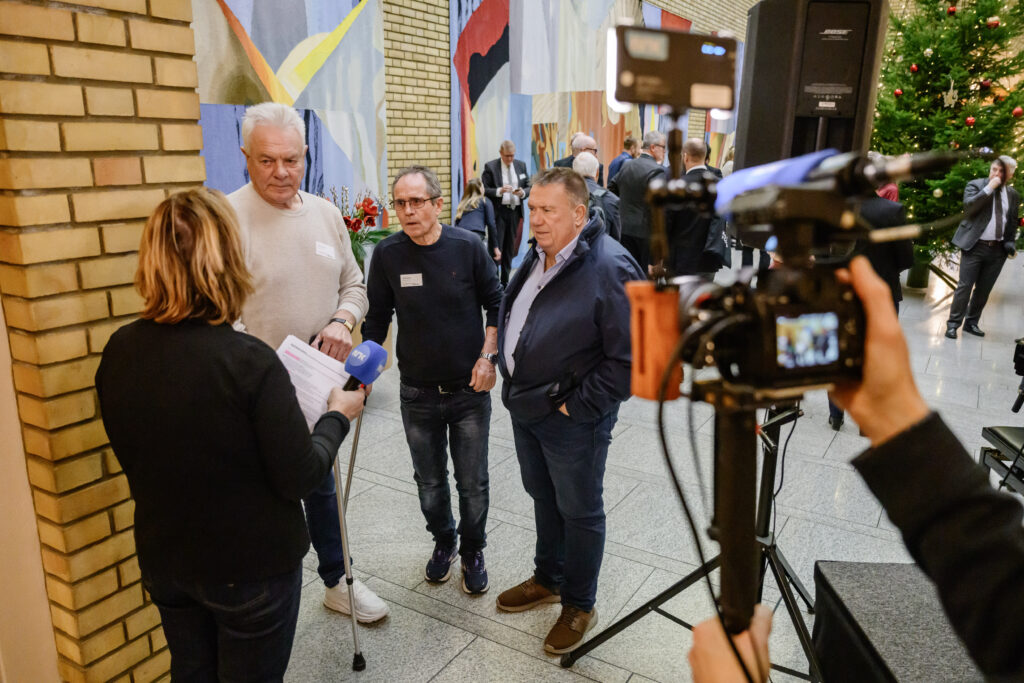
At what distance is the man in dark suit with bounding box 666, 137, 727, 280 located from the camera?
19.5ft

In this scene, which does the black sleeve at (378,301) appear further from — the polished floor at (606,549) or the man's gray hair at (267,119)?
the polished floor at (606,549)

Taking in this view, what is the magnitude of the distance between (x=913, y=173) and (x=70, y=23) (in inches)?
71.7

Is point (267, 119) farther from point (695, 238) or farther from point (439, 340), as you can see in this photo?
point (695, 238)

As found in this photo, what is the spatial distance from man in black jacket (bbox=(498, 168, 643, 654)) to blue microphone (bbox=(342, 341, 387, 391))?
62 centimetres

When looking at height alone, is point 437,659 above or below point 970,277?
below

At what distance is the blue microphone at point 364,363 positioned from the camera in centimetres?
189

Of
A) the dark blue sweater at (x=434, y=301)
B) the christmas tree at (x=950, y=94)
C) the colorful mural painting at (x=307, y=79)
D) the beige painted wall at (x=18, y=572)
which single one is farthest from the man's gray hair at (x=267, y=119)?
the christmas tree at (x=950, y=94)

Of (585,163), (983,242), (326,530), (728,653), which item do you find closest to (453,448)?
(326,530)

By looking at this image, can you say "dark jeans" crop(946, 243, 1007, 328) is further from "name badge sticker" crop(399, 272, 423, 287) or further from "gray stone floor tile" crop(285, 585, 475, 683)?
"gray stone floor tile" crop(285, 585, 475, 683)

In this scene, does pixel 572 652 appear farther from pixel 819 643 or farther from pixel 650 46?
pixel 650 46

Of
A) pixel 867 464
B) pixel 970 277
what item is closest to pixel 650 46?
pixel 867 464

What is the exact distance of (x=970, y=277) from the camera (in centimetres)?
667

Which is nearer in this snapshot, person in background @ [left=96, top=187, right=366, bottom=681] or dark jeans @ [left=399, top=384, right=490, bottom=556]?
person in background @ [left=96, top=187, right=366, bottom=681]

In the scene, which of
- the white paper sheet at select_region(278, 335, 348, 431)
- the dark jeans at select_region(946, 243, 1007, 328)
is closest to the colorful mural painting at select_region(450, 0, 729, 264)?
the dark jeans at select_region(946, 243, 1007, 328)
